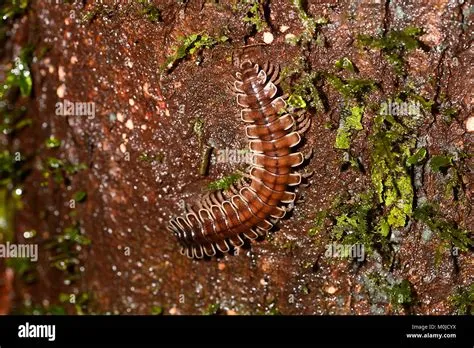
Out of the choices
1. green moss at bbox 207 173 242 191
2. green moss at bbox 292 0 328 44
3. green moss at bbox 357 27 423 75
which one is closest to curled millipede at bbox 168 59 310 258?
green moss at bbox 207 173 242 191

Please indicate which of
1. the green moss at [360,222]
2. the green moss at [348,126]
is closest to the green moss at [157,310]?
the green moss at [360,222]

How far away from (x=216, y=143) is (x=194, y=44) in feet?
2.51

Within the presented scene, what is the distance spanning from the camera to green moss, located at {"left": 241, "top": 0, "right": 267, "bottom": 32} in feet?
11.5

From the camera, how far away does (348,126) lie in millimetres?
3594

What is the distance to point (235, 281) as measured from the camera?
4.16m

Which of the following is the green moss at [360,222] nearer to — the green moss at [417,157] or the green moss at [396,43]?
the green moss at [417,157]

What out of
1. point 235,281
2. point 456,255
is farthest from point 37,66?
point 456,255

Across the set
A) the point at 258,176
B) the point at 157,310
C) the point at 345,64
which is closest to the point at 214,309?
the point at 157,310

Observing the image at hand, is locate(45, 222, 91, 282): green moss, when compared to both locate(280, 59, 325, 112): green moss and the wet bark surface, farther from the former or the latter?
locate(280, 59, 325, 112): green moss

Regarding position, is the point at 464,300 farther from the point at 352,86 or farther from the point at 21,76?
the point at 21,76
